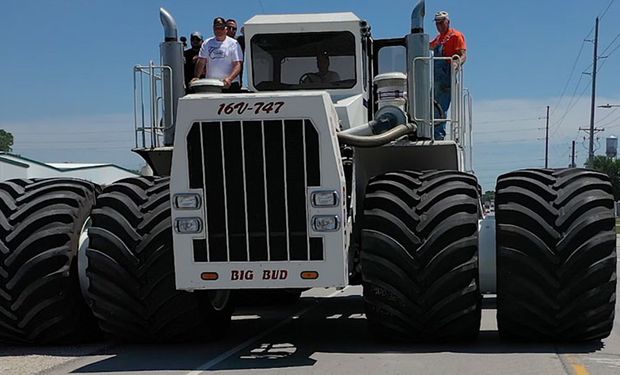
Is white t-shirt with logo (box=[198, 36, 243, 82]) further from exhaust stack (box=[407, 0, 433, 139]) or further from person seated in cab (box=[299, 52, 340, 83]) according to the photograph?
exhaust stack (box=[407, 0, 433, 139])

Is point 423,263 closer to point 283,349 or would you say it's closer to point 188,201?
point 283,349

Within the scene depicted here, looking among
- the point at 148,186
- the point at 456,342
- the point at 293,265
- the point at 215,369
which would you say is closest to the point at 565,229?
the point at 456,342

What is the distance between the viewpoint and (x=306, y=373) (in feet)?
21.4

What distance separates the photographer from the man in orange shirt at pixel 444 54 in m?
9.18

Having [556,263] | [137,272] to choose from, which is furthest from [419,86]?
[137,272]

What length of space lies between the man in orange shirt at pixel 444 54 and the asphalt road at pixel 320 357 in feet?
8.06

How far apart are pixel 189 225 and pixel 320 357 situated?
158 cm

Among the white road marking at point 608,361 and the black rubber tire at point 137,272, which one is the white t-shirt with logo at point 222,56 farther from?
the white road marking at point 608,361

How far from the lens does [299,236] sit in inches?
268

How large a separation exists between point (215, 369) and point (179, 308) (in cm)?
87

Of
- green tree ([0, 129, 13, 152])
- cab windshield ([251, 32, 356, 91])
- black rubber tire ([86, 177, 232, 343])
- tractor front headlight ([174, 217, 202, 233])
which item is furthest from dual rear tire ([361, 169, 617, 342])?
green tree ([0, 129, 13, 152])

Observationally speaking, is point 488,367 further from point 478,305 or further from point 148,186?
point 148,186

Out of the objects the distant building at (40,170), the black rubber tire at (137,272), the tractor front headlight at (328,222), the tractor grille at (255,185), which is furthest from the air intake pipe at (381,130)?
the distant building at (40,170)

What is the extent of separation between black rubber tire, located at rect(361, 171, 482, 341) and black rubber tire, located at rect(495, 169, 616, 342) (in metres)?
0.29
